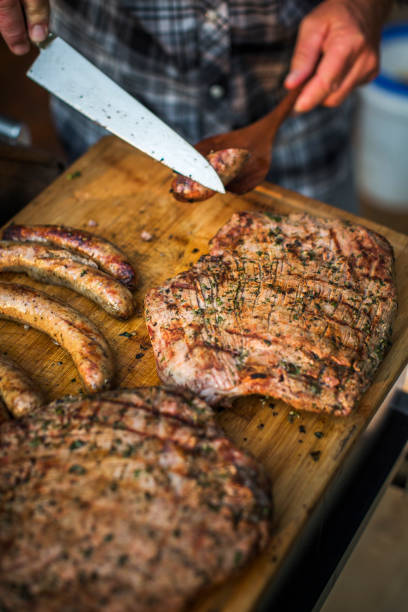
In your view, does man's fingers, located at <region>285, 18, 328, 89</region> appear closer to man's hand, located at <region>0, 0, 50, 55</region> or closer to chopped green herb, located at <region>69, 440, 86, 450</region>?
man's hand, located at <region>0, 0, 50, 55</region>

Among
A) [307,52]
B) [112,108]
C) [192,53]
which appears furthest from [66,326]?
[307,52]

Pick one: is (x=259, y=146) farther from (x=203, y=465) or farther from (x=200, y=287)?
(x=203, y=465)

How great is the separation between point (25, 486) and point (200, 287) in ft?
4.29

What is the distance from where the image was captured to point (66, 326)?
275 centimetres

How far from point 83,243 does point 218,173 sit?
91 cm

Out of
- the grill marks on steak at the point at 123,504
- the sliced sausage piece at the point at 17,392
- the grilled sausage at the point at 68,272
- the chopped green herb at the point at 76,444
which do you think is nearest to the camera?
the grill marks on steak at the point at 123,504

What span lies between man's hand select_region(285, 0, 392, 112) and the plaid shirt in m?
0.46

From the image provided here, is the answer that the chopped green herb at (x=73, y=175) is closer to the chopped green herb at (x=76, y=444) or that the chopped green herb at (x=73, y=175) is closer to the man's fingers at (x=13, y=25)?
the man's fingers at (x=13, y=25)

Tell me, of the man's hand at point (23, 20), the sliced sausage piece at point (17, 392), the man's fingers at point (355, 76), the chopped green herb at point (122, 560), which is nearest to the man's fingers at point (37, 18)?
the man's hand at point (23, 20)

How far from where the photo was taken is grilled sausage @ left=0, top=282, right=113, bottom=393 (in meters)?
2.59

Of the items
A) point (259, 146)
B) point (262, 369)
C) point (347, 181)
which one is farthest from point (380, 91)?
point (262, 369)

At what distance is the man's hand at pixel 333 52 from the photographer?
3.82 metres

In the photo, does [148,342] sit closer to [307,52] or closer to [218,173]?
[218,173]

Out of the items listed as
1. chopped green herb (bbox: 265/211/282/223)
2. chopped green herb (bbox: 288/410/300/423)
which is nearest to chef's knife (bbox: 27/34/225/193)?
chopped green herb (bbox: 265/211/282/223)
